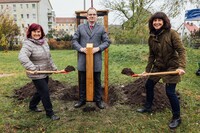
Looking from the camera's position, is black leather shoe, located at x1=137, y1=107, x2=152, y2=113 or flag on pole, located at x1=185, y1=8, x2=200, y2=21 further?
flag on pole, located at x1=185, y1=8, x2=200, y2=21

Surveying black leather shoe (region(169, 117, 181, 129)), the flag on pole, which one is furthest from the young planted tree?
black leather shoe (region(169, 117, 181, 129))

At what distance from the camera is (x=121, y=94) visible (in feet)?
19.6

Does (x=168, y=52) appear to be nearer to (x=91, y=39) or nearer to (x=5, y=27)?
(x=91, y=39)

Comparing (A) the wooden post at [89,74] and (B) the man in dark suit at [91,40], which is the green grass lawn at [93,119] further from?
(B) the man in dark suit at [91,40]

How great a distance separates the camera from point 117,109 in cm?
506

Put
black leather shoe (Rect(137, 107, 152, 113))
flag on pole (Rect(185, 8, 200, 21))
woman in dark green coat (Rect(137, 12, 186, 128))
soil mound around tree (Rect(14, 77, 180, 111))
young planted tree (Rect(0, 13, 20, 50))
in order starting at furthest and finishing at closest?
young planted tree (Rect(0, 13, 20, 50)) < flag on pole (Rect(185, 8, 200, 21)) < soil mound around tree (Rect(14, 77, 180, 111)) < black leather shoe (Rect(137, 107, 152, 113)) < woman in dark green coat (Rect(137, 12, 186, 128))

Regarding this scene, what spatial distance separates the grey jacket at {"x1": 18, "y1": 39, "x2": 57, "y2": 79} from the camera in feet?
13.7

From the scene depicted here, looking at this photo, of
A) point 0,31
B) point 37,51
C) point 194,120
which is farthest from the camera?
point 0,31

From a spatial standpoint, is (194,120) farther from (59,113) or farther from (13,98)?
(13,98)

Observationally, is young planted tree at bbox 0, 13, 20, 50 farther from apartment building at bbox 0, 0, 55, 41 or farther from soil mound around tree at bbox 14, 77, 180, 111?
apartment building at bbox 0, 0, 55, 41

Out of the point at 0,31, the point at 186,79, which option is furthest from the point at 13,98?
the point at 0,31

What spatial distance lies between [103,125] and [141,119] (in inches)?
29.1

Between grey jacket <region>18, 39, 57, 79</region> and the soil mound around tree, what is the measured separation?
1467mm

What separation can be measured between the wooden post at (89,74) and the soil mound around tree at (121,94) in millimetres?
661
